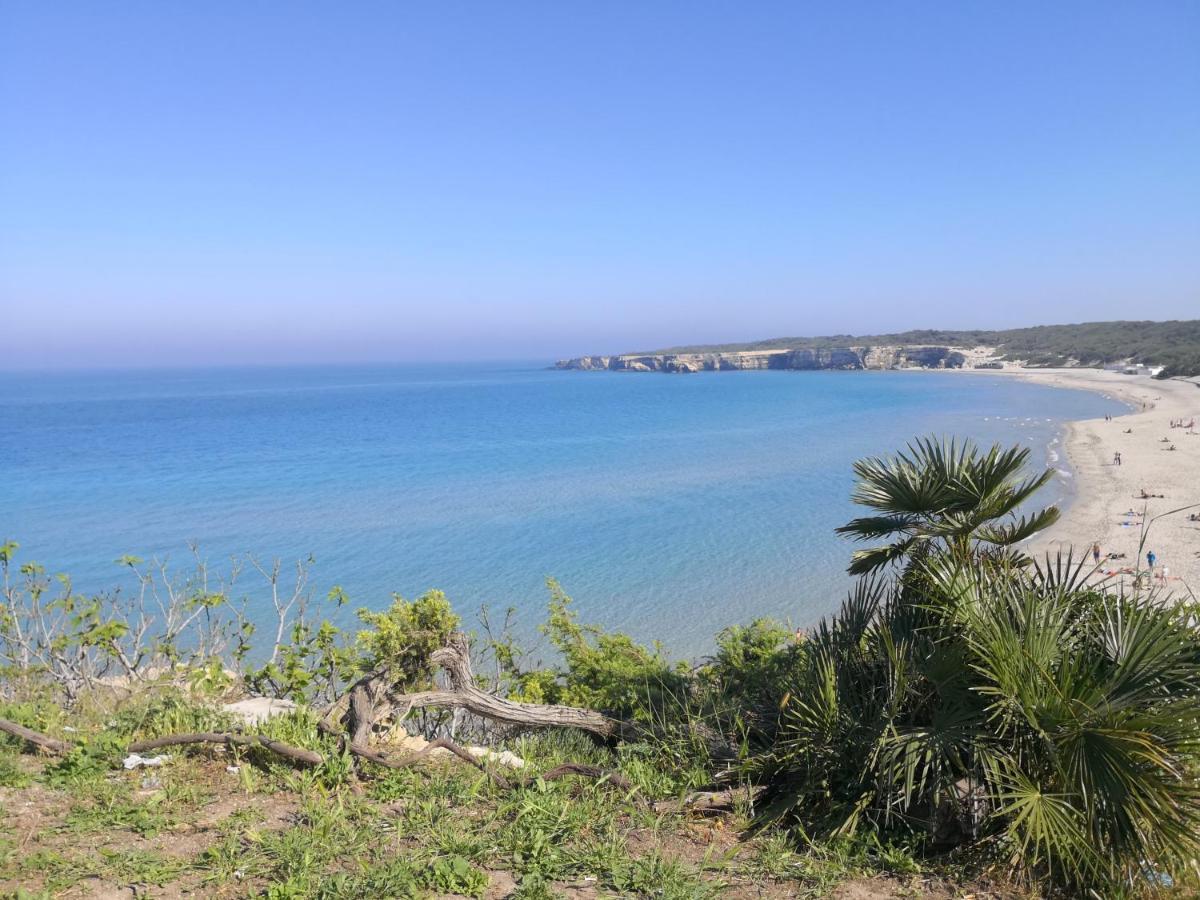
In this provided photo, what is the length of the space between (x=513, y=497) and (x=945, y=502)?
31.5 metres

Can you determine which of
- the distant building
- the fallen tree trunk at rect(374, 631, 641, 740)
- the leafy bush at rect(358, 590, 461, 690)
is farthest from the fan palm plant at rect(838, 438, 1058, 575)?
the distant building

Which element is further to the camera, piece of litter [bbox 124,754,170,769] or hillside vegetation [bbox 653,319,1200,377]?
hillside vegetation [bbox 653,319,1200,377]

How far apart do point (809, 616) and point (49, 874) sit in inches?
683

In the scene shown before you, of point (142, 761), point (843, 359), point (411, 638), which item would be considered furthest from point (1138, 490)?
point (843, 359)

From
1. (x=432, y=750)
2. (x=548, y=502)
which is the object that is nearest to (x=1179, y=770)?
(x=432, y=750)

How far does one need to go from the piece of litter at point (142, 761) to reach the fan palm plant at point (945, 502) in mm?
5132

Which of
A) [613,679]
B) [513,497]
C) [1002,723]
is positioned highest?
[1002,723]

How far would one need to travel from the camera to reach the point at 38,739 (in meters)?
4.97

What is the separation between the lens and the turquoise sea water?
2192cm

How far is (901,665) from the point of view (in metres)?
4.62

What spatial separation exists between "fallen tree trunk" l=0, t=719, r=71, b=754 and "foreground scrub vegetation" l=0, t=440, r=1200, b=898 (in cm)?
2

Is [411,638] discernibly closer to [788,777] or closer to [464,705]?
[464,705]

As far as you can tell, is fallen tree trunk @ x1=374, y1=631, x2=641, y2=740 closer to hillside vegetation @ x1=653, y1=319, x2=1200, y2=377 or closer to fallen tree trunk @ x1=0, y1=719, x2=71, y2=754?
fallen tree trunk @ x1=0, y1=719, x2=71, y2=754

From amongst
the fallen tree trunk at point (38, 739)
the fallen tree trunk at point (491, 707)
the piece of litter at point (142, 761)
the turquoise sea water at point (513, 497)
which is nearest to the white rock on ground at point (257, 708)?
the piece of litter at point (142, 761)
